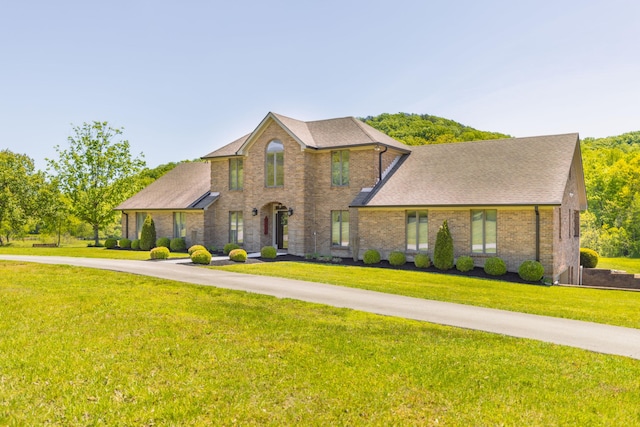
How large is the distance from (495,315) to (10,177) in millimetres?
42829

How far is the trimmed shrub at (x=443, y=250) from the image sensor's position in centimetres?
2194

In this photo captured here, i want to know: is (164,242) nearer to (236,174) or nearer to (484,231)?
(236,174)

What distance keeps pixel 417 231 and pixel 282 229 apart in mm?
9653

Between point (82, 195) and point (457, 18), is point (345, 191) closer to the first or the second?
point (457, 18)

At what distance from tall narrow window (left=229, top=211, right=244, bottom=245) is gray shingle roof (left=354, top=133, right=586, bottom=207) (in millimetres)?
9615

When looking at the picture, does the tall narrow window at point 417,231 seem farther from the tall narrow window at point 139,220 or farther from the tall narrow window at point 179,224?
the tall narrow window at point 139,220

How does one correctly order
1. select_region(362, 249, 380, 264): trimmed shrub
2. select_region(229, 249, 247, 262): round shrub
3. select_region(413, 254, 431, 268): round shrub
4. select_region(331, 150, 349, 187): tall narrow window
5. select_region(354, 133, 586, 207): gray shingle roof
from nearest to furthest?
select_region(354, 133, 586, 207): gray shingle roof → select_region(413, 254, 431, 268): round shrub → select_region(229, 249, 247, 262): round shrub → select_region(362, 249, 380, 264): trimmed shrub → select_region(331, 150, 349, 187): tall narrow window

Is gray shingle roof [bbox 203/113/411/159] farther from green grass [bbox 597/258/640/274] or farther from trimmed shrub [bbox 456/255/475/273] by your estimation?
green grass [bbox 597/258/640/274]

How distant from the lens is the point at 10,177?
41.1 meters

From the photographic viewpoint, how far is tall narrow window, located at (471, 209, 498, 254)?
857 inches

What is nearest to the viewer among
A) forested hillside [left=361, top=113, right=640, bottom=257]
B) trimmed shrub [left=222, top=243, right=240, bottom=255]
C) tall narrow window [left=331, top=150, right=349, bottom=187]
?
tall narrow window [left=331, top=150, right=349, bottom=187]

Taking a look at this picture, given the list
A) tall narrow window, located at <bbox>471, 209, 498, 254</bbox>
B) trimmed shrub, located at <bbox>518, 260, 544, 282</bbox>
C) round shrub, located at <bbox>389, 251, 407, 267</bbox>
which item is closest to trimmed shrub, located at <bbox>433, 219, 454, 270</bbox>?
tall narrow window, located at <bbox>471, 209, 498, 254</bbox>

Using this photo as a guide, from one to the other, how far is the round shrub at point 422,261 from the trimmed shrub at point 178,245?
1597cm

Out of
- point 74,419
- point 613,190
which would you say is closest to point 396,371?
point 74,419
